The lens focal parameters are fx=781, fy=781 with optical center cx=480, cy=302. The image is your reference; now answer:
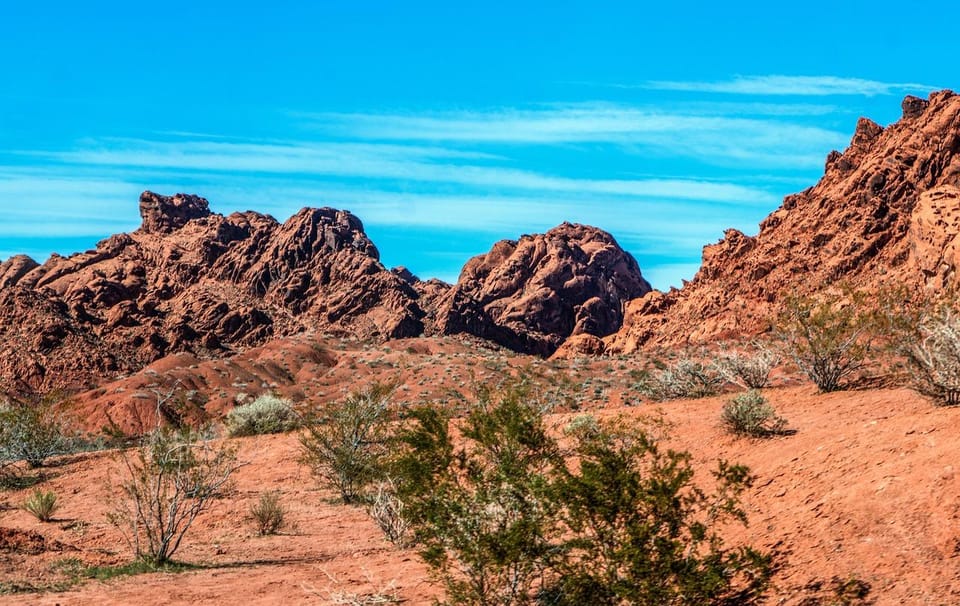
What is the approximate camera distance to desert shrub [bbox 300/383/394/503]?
69.3 ft

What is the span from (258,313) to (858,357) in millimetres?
83952

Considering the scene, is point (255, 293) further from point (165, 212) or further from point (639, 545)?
point (639, 545)

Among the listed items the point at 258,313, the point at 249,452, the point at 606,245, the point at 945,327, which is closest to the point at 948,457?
the point at 945,327

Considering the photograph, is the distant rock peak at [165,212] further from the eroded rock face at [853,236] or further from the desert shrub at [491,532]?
the desert shrub at [491,532]

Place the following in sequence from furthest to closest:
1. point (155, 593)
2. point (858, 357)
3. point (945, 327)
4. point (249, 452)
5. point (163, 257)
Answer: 1. point (163, 257)
2. point (249, 452)
3. point (858, 357)
4. point (945, 327)
5. point (155, 593)

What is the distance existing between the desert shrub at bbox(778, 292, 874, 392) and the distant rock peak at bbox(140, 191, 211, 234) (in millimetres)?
113544

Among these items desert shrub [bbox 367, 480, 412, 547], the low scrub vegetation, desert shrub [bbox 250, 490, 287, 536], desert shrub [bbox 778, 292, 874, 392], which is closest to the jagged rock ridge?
desert shrub [bbox 250, 490, 287, 536]

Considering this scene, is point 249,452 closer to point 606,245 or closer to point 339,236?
point 339,236

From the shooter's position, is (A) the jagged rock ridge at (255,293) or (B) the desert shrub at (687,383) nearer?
(B) the desert shrub at (687,383)

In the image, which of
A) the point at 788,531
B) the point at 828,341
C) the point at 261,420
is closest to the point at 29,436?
the point at 261,420

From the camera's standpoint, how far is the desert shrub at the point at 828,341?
62.4ft

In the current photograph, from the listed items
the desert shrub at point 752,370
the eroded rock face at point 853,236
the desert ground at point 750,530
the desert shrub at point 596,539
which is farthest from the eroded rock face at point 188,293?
the desert shrub at point 596,539

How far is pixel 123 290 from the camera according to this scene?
96.6 meters

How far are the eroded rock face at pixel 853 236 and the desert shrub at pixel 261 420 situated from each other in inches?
1189
